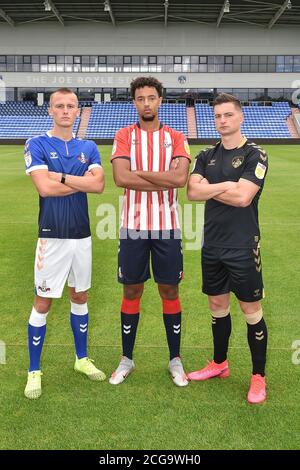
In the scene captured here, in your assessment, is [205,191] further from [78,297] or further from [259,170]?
[78,297]

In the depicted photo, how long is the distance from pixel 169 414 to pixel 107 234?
18.2ft

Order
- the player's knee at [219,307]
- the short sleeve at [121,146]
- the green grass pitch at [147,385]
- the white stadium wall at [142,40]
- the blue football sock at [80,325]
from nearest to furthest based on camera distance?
the green grass pitch at [147,385], the short sleeve at [121,146], the player's knee at [219,307], the blue football sock at [80,325], the white stadium wall at [142,40]

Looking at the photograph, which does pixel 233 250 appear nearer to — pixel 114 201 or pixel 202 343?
pixel 202 343

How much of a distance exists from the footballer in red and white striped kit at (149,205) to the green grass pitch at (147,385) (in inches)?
Result: 10.8

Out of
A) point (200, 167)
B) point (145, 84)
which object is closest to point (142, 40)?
point (145, 84)

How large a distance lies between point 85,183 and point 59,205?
278mm

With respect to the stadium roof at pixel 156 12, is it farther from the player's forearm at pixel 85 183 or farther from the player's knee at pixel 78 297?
the player's knee at pixel 78 297

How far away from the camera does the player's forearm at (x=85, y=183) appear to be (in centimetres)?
325

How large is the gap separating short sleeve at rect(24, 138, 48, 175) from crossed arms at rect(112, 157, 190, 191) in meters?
0.53

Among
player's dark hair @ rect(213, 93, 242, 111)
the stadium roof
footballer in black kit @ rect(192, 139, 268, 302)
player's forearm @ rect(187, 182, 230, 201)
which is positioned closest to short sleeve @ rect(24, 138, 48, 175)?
player's forearm @ rect(187, 182, 230, 201)

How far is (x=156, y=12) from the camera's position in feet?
118

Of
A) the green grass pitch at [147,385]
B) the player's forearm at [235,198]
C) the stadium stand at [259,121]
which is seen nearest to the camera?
the green grass pitch at [147,385]

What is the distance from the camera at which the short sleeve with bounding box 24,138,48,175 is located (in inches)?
129

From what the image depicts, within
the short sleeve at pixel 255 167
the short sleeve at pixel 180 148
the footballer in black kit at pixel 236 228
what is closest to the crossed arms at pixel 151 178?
the short sleeve at pixel 180 148
